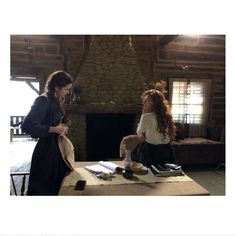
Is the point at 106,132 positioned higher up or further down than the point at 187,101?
further down

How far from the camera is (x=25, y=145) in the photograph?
4.99 metres

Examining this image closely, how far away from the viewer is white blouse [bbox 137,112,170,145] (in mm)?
1873

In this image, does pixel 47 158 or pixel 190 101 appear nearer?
pixel 47 158

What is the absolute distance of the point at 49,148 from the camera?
162cm

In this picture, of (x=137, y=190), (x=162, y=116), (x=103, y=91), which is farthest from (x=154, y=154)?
(x=103, y=91)

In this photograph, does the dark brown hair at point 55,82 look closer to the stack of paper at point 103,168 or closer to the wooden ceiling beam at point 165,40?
the stack of paper at point 103,168

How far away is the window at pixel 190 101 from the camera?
A: 490cm

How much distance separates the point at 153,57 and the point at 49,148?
12.2ft

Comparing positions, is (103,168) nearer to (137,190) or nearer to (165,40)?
(137,190)
